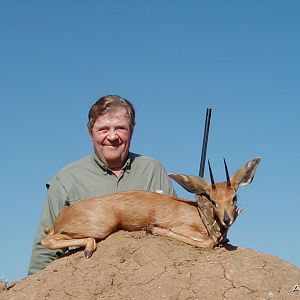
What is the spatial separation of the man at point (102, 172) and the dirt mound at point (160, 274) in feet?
4.93

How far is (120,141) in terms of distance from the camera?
10.5 m

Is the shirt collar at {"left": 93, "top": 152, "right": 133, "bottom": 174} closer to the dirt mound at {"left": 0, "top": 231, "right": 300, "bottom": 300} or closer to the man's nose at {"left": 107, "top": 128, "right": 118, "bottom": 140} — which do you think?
the man's nose at {"left": 107, "top": 128, "right": 118, "bottom": 140}

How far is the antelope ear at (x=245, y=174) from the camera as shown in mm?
8508

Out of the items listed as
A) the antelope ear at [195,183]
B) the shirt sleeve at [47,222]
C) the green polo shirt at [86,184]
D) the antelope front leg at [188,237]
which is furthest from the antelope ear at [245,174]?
the shirt sleeve at [47,222]

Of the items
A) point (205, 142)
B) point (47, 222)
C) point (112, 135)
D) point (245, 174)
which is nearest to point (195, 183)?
point (245, 174)

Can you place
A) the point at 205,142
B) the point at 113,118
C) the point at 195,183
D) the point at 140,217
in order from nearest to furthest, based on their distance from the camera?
the point at 195,183 < the point at 140,217 < the point at 113,118 < the point at 205,142

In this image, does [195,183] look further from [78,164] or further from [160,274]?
[78,164]

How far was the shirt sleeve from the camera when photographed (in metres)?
10.3

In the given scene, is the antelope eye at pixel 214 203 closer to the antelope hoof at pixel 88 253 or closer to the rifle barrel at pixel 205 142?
the antelope hoof at pixel 88 253

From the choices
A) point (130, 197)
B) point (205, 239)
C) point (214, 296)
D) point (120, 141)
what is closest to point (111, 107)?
point (120, 141)

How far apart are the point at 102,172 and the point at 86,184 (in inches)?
13.5

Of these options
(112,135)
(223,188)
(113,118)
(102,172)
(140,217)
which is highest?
(113,118)

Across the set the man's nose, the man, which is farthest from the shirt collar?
the man's nose

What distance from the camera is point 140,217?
8797 mm
